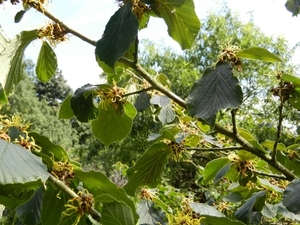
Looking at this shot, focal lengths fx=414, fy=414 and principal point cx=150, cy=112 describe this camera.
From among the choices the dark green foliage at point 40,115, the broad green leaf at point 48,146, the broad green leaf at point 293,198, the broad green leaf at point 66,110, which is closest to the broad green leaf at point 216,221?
the broad green leaf at point 293,198

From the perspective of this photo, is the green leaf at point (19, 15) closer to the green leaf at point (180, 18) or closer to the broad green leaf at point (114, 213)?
the green leaf at point (180, 18)

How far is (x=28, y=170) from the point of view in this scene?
374mm

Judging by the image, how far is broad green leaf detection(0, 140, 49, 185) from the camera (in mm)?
350

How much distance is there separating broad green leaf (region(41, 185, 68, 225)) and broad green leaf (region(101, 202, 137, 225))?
115 millimetres

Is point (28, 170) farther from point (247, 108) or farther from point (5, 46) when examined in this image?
point (247, 108)

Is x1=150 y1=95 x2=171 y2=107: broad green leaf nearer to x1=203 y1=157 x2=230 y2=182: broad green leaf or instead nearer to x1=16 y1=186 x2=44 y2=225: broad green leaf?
x1=203 y1=157 x2=230 y2=182: broad green leaf

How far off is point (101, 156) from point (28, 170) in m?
8.35

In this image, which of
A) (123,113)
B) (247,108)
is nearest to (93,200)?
(123,113)

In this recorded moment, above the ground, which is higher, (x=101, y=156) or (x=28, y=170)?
(x=28, y=170)

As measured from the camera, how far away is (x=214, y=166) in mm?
882

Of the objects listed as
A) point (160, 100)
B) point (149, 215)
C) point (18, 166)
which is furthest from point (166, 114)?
point (18, 166)

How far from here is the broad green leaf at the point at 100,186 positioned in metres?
0.54

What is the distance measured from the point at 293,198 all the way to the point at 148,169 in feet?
0.99

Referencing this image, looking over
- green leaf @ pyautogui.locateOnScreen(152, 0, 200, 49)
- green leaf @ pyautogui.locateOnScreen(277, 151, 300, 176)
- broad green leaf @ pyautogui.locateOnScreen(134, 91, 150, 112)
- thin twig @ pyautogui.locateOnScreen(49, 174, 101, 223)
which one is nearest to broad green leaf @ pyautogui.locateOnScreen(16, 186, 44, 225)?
thin twig @ pyautogui.locateOnScreen(49, 174, 101, 223)
